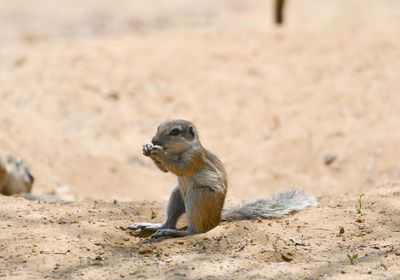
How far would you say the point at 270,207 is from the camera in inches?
208

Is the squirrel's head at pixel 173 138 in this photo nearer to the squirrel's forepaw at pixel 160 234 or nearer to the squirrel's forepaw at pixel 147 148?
the squirrel's forepaw at pixel 147 148

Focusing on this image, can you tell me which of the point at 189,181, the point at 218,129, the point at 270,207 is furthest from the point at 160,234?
the point at 218,129

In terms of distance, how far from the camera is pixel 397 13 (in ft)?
51.3

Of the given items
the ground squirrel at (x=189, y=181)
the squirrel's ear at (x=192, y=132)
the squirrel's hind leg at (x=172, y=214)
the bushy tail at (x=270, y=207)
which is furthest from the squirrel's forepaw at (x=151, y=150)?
the bushy tail at (x=270, y=207)

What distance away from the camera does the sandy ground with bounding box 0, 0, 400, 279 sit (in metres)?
4.70

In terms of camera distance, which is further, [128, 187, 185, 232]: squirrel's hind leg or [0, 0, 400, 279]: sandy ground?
[128, 187, 185, 232]: squirrel's hind leg

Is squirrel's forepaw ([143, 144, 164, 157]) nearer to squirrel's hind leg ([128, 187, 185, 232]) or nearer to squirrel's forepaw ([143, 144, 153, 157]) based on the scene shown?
squirrel's forepaw ([143, 144, 153, 157])

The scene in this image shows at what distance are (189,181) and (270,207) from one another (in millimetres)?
667

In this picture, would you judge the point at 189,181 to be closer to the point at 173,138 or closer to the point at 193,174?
the point at 193,174

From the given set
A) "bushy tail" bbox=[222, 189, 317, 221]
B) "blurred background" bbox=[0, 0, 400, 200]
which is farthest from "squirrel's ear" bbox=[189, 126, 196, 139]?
"blurred background" bbox=[0, 0, 400, 200]

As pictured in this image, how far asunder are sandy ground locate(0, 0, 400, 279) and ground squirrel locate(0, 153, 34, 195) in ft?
1.83

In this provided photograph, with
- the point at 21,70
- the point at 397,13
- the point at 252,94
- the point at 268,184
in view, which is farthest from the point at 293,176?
the point at 397,13

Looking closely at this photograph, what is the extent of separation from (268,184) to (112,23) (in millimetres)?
8693

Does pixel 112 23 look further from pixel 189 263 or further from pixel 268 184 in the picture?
pixel 189 263
